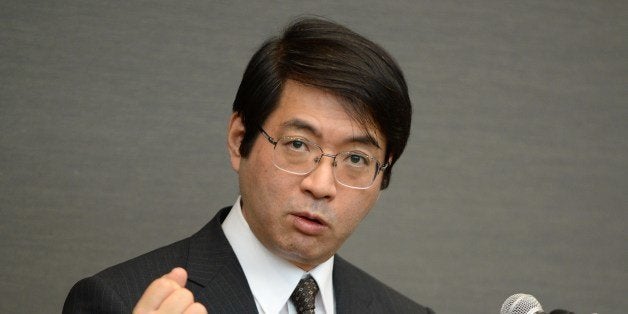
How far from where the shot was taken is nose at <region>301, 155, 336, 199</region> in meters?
2.16

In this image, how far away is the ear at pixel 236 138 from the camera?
2.36 meters

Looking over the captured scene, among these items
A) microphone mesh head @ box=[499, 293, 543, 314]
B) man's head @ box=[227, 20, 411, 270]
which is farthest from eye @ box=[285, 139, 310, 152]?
microphone mesh head @ box=[499, 293, 543, 314]

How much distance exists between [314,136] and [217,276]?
1.23ft

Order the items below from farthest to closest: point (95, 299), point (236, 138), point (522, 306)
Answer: point (236, 138), point (95, 299), point (522, 306)

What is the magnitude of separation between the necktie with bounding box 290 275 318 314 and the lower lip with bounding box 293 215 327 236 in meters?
0.17

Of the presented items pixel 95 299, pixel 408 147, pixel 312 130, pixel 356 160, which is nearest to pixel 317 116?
pixel 312 130

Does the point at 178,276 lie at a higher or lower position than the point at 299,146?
lower

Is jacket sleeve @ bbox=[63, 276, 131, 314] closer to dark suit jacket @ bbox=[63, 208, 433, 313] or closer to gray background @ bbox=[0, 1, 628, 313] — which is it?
dark suit jacket @ bbox=[63, 208, 433, 313]

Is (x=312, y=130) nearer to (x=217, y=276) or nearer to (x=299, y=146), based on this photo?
(x=299, y=146)

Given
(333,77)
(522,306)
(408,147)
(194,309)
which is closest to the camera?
(194,309)

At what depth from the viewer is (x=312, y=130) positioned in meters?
2.18

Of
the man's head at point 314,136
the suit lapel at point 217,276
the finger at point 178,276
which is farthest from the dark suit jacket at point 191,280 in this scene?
the finger at point 178,276

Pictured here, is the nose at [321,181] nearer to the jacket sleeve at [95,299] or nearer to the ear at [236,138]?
the ear at [236,138]

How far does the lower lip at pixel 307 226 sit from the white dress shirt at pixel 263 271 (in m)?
0.14
